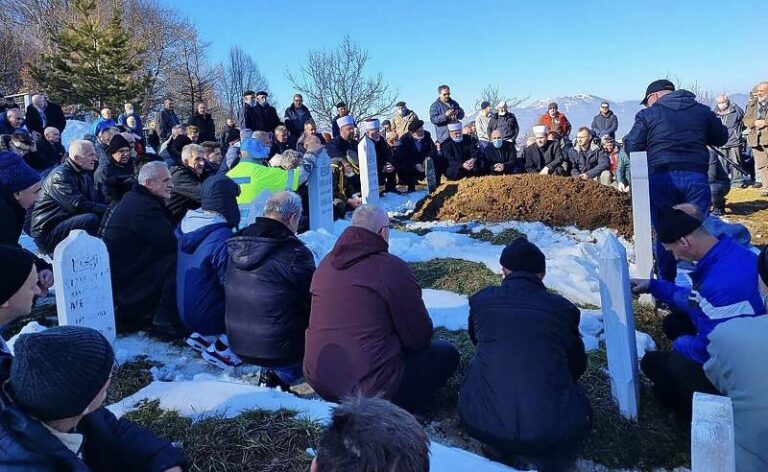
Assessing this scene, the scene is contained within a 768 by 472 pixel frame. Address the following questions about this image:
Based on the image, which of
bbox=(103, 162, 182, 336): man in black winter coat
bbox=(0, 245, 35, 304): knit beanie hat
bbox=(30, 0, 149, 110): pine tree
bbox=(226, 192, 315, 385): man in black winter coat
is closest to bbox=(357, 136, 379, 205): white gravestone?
bbox=(103, 162, 182, 336): man in black winter coat

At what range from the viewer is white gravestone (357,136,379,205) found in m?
10.7

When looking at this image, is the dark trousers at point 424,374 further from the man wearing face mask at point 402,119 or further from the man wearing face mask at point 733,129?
the man wearing face mask at point 733,129

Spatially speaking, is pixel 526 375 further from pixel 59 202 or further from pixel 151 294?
pixel 59 202

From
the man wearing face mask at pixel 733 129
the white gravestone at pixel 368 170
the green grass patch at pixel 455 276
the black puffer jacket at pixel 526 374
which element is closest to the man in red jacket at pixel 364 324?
the black puffer jacket at pixel 526 374

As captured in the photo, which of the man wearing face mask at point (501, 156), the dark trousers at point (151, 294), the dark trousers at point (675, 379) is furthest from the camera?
the man wearing face mask at point (501, 156)

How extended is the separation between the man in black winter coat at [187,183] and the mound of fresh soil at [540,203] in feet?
14.3

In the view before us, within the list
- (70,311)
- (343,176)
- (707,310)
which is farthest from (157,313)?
→ (343,176)

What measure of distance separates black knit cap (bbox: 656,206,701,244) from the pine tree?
2965cm

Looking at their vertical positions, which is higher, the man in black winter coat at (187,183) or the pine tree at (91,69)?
the pine tree at (91,69)

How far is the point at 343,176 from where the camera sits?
1148 cm

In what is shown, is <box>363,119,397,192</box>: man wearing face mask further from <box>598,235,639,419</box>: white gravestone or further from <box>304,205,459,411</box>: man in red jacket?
<box>598,235,639,419</box>: white gravestone

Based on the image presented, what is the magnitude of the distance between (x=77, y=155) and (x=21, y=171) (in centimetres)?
179

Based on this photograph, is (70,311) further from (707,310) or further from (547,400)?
(707,310)

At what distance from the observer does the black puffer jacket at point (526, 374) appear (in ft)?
10.4
